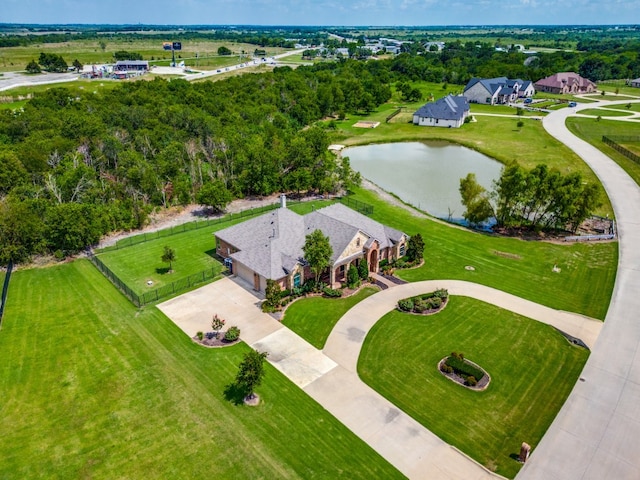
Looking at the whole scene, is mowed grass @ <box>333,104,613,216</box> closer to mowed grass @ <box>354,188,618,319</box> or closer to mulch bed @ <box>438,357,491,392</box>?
mowed grass @ <box>354,188,618,319</box>

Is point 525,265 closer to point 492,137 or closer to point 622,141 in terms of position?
point 492,137

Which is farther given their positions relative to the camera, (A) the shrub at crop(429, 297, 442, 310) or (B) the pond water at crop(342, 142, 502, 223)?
(B) the pond water at crop(342, 142, 502, 223)

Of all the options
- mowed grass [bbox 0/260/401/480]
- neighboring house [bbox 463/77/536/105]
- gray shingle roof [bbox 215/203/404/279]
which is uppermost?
neighboring house [bbox 463/77/536/105]

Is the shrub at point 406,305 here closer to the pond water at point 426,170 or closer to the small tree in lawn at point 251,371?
the small tree in lawn at point 251,371

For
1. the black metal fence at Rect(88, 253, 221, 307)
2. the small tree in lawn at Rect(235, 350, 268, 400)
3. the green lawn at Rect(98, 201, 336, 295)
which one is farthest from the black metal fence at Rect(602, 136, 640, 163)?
the small tree in lawn at Rect(235, 350, 268, 400)

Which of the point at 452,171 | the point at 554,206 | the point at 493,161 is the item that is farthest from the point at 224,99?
the point at 554,206
